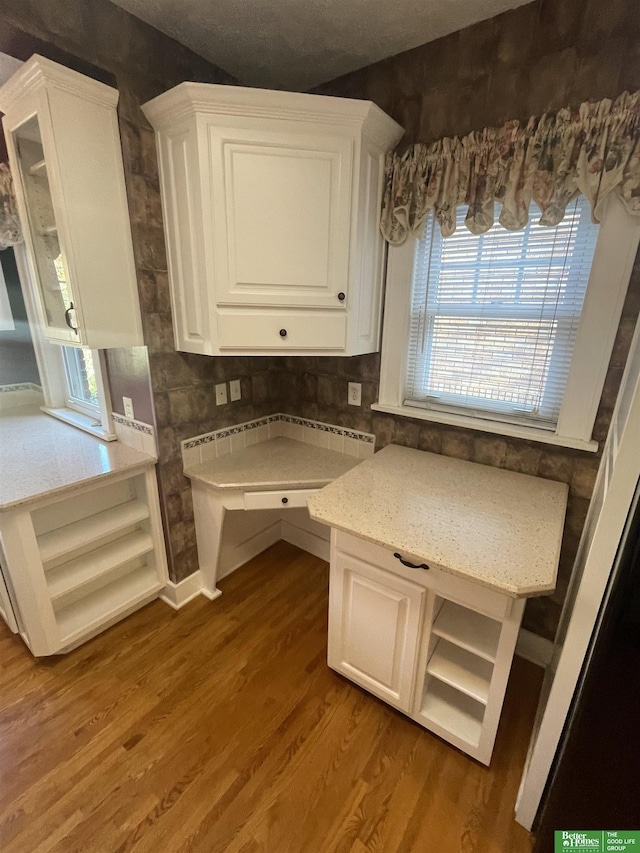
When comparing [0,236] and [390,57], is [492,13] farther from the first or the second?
[0,236]

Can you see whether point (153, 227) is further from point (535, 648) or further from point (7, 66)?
point (535, 648)

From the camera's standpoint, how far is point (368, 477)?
1.65m

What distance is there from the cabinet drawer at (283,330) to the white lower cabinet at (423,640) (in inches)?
32.1

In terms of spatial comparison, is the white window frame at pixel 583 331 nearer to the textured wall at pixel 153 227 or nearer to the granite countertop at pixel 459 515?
the granite countertop at pixel 459 515

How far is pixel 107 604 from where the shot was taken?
1902mm

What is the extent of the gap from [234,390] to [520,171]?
1.55 m

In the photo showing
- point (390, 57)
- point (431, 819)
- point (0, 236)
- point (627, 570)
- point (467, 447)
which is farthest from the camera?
point (0, 236)

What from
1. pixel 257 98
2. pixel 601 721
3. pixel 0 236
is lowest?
pixel 601 721

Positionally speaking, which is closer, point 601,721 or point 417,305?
point 601,721

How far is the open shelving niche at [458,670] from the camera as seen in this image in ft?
4.30

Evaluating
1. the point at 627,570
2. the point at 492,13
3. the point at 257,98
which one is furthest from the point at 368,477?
the point at 492,13

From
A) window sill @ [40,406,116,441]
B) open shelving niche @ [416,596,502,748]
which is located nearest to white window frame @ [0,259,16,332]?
window sill @ [40,406,116,441]

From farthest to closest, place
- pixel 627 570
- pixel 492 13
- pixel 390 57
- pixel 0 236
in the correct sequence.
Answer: pixel 0 236
pixel 390 57
pixel 492 13
pixel 627 570

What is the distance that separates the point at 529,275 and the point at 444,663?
148cm
